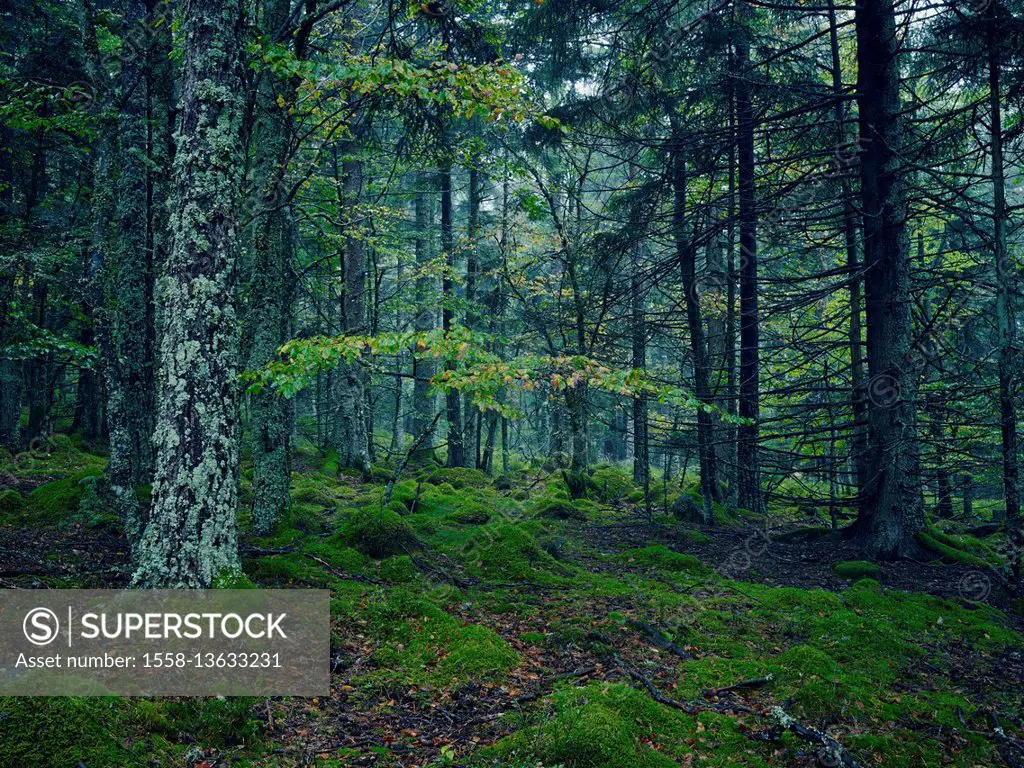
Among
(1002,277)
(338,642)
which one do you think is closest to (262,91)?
(338,642)

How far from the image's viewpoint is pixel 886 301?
9055mm

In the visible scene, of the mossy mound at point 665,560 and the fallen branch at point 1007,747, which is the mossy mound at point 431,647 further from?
the mossy mound at point 665,560

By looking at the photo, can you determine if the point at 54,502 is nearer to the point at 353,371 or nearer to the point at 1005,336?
the point at 353,371

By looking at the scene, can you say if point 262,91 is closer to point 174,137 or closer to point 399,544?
point 174,137

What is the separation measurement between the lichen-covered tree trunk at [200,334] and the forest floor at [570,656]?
1.16 m

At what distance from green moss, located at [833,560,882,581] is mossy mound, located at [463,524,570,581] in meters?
4.04

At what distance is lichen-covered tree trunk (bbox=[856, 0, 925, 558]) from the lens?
29.3ft

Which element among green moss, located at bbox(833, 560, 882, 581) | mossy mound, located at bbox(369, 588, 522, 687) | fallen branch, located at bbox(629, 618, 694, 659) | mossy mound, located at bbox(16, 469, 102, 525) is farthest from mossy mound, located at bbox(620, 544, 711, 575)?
mossy mound, located at bbox(16, 469, 102, 525)

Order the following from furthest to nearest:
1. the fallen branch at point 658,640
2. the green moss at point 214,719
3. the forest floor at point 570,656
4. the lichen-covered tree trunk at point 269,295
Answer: the lichen-covered tree trunk at point 269,295 → the fallen branch at point 658,640 → the forest floor at point 570,656 → the green moss at point 214,719

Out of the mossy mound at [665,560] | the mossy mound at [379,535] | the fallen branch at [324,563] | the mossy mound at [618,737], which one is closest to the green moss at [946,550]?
the mossy mound at [665,560]

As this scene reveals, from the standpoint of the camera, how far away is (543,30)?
41.1ft

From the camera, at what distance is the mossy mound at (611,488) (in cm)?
1683

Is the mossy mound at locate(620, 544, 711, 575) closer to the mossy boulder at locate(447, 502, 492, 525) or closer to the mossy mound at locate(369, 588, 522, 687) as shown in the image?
the mossy boulder at locate(447, 502, 492, 525)

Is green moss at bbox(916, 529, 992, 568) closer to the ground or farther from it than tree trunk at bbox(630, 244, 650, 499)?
closer to the ground
